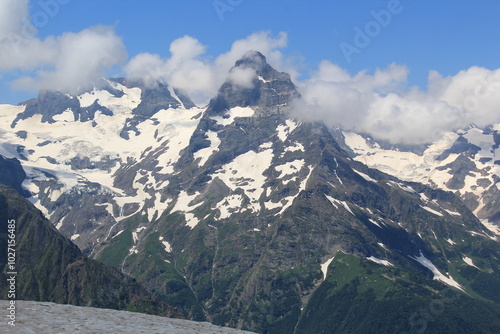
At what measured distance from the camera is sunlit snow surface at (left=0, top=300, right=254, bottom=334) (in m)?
50.2

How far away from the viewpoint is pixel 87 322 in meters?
53.3

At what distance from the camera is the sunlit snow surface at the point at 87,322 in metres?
50.2

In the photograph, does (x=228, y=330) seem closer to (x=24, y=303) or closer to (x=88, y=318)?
(x=88, y=318)

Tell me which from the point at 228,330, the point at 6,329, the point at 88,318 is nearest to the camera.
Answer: the point at 6,329

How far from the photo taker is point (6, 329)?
4844cm

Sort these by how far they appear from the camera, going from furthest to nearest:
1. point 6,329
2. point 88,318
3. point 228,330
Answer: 1. point 228,330
2. point 88,318
3. point 6,329

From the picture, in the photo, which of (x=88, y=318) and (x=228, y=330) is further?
(x=228, y=330)

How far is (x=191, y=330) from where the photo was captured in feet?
184

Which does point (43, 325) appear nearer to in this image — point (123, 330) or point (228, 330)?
point (123, 330)

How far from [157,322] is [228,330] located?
746 cm

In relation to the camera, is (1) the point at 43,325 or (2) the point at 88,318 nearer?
(1) the point at 43,325

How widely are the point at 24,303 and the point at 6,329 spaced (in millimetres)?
11578

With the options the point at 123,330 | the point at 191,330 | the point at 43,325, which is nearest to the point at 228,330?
the point at 191,330

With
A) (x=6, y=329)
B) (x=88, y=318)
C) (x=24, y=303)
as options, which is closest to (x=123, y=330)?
(x=88, y=318)
